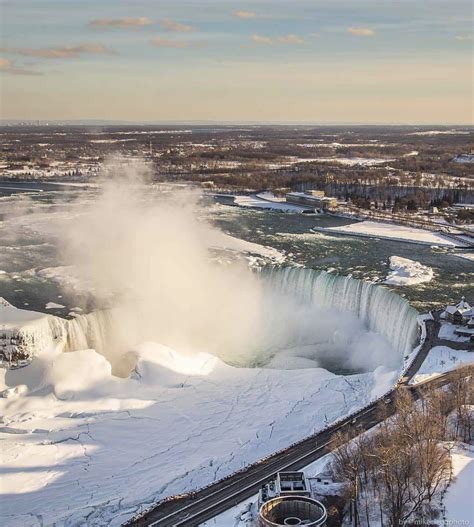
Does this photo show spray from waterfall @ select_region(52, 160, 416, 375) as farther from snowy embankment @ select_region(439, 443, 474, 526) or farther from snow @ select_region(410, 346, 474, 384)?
snowy embankment @ select_region(439, 443, 474, 526)

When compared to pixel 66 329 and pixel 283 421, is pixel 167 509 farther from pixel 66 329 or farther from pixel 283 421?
pixel 66 329

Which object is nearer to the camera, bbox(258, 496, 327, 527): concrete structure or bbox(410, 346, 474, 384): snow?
bbox(258, 496, 327, 527): concrete structure

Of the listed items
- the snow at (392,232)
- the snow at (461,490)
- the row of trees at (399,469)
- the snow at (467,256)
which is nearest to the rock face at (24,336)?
the row of trees at (399,469)

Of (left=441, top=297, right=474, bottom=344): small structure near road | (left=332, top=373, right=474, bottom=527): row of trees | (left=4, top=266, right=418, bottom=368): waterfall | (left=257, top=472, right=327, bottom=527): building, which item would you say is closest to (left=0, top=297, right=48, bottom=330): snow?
(left=4, top=266, right=418, bottom=368): waterfall

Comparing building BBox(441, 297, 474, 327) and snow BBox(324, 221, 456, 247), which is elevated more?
snow BBox(324, 221, 456, 247)

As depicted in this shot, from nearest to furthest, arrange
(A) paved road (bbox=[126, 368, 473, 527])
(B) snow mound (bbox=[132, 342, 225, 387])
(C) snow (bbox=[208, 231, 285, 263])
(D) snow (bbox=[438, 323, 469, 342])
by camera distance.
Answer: (A) paved road (bbox=[126, 368, 473, 527])
(B) snow mound (bbox=[132, 342, 225, 387])
(D) snow (bbox=[438, 323, 469, 342])
(C) snow (bbox=[208, 231, 285, 263])

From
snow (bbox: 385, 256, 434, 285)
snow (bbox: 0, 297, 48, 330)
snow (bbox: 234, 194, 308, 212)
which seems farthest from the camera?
snow (bbox: 234, 194, 308, 212)

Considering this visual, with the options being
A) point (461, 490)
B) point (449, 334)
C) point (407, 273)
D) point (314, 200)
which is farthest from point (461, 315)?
point (314, 200)

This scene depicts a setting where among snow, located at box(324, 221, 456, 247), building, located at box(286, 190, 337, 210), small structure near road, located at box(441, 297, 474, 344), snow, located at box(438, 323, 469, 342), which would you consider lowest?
snow, located at box(438, 323, 469, 342)

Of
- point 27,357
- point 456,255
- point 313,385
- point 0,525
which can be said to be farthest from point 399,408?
point 456,255
